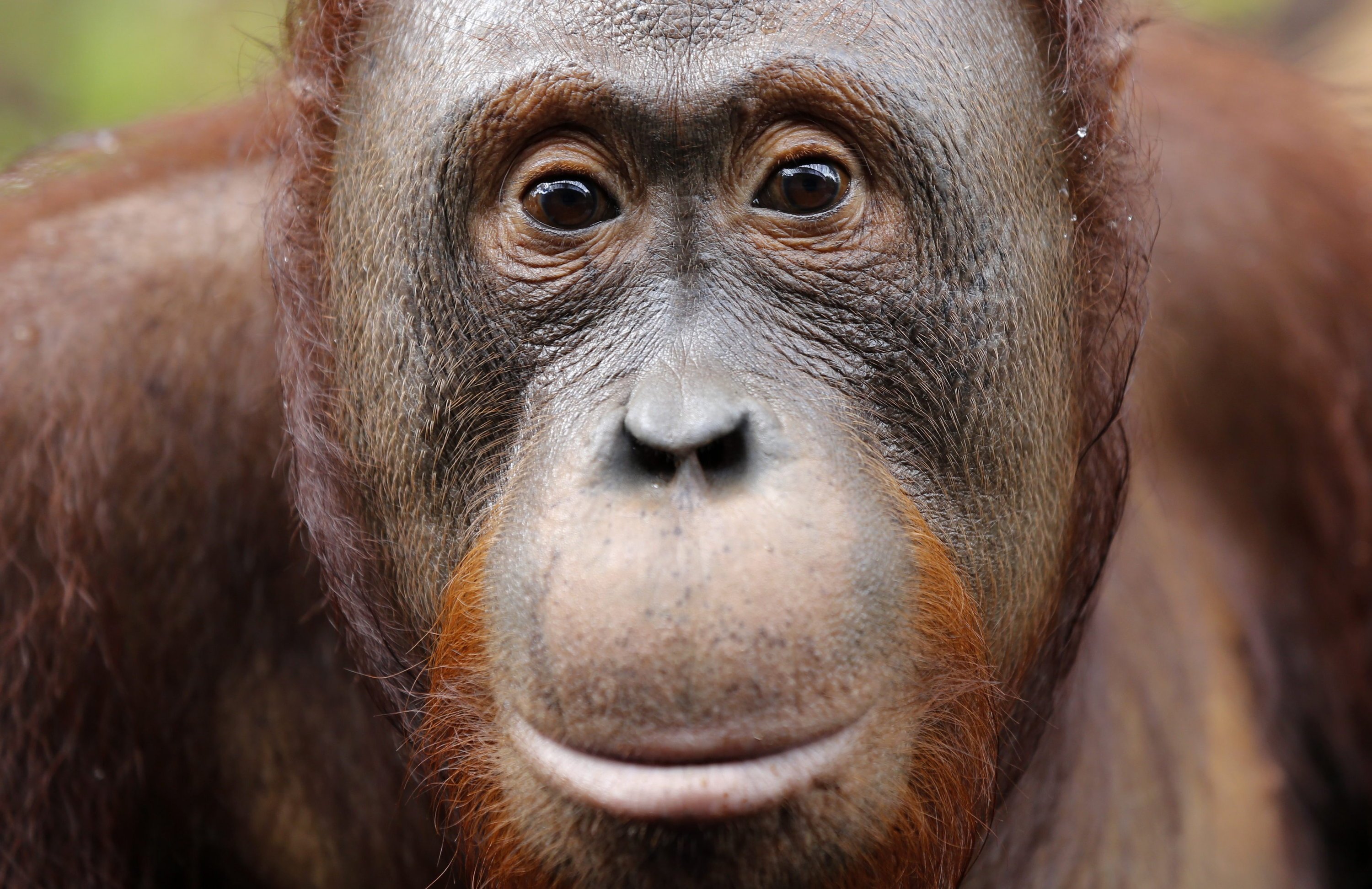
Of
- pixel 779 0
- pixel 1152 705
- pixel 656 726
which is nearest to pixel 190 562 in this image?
pixel 656 726

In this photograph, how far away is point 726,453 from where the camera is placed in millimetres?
1739

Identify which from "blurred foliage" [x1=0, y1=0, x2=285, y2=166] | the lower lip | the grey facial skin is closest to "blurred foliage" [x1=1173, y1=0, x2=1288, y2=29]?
"blurred foliage" [x1=0, y1=0, x2=285, y2=166]

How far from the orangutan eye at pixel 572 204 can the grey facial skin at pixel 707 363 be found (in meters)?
0.02

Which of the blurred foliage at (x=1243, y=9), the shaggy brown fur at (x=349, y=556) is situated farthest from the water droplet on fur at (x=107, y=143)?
the blurred foliage at (x=1243, y=9)

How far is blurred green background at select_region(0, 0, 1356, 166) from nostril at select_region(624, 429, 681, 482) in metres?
5.11

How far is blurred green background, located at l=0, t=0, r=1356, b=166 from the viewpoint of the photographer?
6410mm

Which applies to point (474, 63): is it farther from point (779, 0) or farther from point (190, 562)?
point (190, 562)

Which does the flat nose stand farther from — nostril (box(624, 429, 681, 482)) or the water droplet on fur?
the water droplet on fur

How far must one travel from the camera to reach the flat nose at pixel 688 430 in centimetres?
171

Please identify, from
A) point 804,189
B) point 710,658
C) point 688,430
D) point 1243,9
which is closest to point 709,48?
point 804,189

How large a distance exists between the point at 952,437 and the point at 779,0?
0.69 meters

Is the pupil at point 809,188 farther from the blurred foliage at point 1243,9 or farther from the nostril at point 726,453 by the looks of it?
the blurred foliage at point 1243,9

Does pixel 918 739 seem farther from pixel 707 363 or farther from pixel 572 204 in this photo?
pixel 572 204

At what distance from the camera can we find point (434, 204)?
2.10 m
